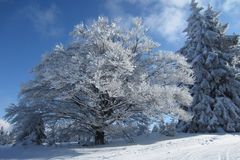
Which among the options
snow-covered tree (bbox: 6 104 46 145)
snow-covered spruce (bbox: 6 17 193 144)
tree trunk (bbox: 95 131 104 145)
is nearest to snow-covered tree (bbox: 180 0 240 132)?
snow-covered spruce (bbox: 6 17 193 144)

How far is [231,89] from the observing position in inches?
1002

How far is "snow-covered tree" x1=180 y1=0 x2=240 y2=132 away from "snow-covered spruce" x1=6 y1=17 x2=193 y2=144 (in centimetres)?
683

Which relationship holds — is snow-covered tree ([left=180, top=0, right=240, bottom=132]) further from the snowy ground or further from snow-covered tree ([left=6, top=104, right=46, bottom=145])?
snow-covered tree ([left=6, top=104, right=46, bottom=145])

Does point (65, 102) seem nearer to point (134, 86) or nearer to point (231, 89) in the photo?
point (134, 86)

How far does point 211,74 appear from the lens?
25.4 metres

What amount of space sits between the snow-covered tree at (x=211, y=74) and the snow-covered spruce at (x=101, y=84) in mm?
6828

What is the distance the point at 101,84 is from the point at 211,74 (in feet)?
44.7

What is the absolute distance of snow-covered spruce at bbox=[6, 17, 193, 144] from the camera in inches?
609

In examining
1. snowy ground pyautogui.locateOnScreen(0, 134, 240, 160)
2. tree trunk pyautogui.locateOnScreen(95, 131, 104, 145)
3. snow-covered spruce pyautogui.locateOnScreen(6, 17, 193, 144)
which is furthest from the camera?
tree trunk pyautogui.locateOnScreen(95, 131, 104, 145)

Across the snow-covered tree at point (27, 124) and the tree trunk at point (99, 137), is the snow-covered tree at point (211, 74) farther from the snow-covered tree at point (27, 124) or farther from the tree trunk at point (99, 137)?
the snow-covered tree at point (27, 124)

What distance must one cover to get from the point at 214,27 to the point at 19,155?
2006 cm

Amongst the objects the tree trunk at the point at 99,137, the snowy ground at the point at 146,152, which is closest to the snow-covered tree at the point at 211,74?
the snowy ground at the point at 146,152

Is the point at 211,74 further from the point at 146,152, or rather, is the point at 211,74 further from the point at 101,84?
the point at 146,152

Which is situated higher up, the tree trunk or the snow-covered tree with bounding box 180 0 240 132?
the snow-covered tree with bounding box 180 0 240 132
